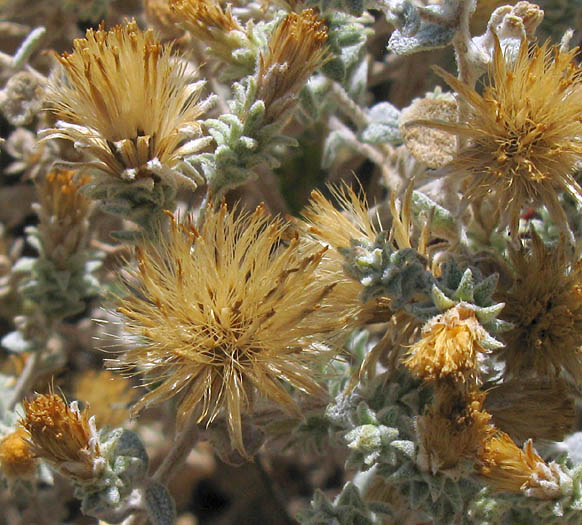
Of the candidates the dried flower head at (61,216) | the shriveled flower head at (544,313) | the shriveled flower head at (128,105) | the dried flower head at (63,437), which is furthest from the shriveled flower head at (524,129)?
the dried flower head at (61,216)

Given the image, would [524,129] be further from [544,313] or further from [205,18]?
[205,18]

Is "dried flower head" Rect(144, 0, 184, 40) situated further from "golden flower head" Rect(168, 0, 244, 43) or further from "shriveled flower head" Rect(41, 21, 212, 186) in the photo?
"shriveled flower head" Rect(41, 21, 212, 186)

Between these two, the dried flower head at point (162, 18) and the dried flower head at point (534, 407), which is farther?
the dried flower head at point (162, 18)

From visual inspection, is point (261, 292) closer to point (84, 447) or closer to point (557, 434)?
point (84, 447)

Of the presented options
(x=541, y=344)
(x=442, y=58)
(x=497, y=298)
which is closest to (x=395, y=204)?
(x=497, y=298)

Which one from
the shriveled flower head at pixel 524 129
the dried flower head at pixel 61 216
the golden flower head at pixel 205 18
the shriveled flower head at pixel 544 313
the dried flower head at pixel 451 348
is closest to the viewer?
the dried flower head at pixel 451 348

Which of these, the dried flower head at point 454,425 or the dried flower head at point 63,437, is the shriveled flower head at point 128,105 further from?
the dried flower head at point 454,425

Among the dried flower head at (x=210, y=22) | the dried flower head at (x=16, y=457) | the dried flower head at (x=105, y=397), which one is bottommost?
the dried flower head at (x=105, y=397)
